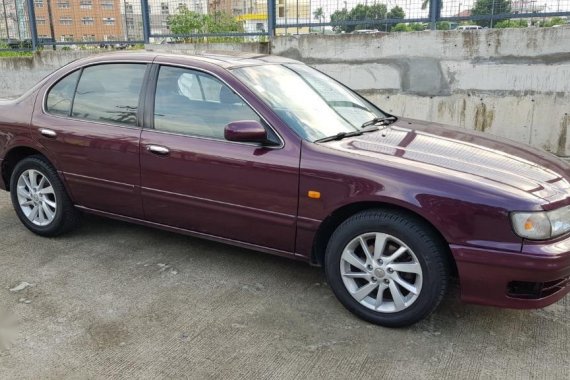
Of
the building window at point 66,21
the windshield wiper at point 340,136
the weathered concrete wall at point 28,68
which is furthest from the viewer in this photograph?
the building window at point 66,21

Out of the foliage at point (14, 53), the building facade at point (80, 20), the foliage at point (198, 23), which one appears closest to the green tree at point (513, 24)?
the foliage at point (198, 23)

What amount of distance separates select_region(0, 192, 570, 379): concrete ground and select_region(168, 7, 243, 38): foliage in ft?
17.6

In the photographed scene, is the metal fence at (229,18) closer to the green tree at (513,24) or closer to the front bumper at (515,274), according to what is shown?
the green tree at (513,24)

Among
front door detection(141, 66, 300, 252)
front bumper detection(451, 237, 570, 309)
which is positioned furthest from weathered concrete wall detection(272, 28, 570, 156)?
front bumper detection(451, 237, 570, 309)

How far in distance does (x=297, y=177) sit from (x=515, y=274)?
1.35m

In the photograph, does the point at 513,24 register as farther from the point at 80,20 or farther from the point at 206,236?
the point at 80,20

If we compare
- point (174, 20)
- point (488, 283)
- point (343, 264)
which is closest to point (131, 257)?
point (343, 264)

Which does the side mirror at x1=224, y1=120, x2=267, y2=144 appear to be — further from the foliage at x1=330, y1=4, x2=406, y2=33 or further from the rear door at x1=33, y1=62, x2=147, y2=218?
the foliage at x1=330, y1=4, x2=406, y2=33

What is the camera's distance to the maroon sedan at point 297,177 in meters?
2.88

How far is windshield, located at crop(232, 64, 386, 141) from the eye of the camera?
3559 mm

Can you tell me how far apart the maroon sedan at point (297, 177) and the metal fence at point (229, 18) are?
10.7 ft

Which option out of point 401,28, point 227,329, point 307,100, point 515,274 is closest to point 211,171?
point 307,100

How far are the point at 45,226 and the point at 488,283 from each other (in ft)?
11.7

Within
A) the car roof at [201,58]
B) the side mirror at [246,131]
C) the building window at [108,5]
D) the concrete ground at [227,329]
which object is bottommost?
the concrete ground at [227,329]
